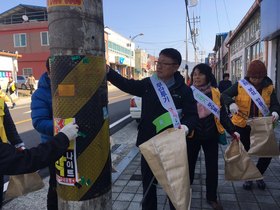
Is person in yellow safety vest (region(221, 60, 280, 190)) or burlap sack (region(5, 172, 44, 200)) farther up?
person in yellow safety vest (region(221, 60, 280, 190))

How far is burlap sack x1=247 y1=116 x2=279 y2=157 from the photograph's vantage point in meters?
4.16

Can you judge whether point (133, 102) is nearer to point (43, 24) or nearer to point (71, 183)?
point (71, 183)

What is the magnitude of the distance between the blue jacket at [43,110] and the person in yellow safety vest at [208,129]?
6.23ft

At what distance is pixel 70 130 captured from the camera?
183 centimetres

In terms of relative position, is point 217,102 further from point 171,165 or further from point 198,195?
point 171,165

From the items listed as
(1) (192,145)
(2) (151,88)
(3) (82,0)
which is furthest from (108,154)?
(1) (192,145)

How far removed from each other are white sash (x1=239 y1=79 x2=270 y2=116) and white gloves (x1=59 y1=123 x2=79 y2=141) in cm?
313

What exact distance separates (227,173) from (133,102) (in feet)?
23.3

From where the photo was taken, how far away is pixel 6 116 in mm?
3217

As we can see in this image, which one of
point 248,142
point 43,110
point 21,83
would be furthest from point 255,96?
point 21,83

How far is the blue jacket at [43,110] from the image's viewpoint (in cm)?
279

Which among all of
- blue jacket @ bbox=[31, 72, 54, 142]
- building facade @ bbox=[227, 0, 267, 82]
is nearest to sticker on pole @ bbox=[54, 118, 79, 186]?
blue jacket @ bbox=[31, 72, 54, 142]

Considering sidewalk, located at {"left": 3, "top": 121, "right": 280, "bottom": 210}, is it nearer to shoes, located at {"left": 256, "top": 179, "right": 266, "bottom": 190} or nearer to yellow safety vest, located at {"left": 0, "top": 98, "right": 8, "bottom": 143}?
shoes, located at {"left": 256, "top": 179, "right": 266, "bottom": 190}

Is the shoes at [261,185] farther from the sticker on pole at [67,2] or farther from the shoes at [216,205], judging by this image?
the sticker on pole at [67,2]
